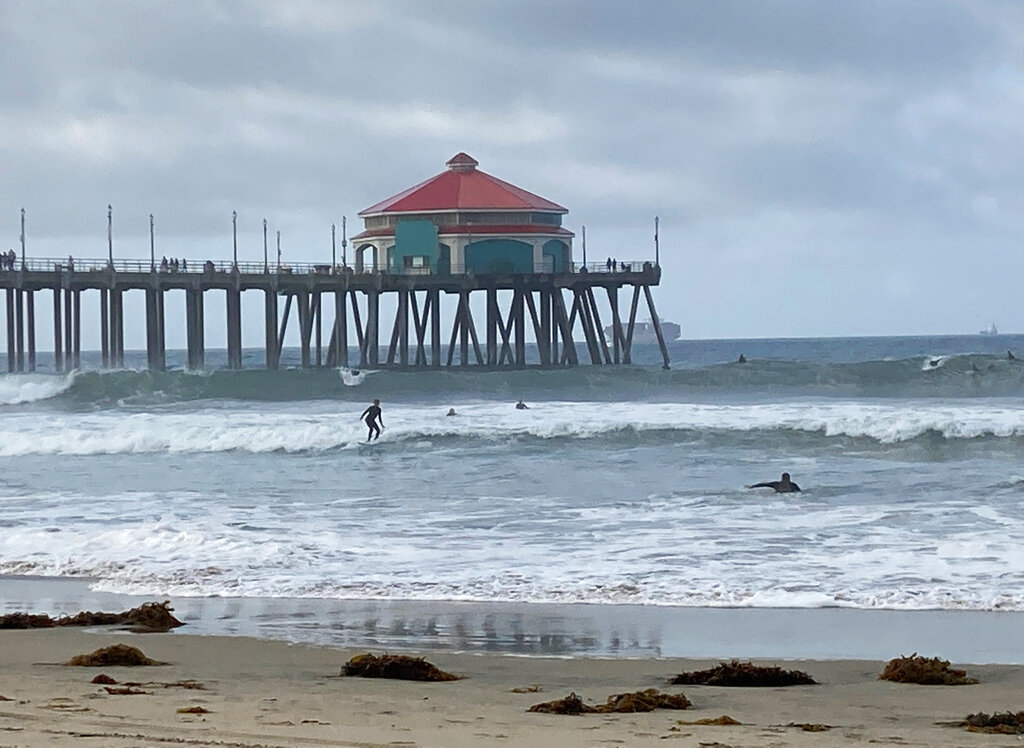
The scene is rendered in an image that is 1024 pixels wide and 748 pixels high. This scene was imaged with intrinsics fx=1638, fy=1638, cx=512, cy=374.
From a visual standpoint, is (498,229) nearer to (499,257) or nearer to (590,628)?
(499,257)

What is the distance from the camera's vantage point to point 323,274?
53.7 meters

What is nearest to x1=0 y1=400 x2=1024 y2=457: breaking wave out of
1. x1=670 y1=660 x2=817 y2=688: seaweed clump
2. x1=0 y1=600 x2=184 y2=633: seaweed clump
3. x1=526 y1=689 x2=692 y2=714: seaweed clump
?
x1=0 y1=600 x2=184 y2=633: seaweed clump

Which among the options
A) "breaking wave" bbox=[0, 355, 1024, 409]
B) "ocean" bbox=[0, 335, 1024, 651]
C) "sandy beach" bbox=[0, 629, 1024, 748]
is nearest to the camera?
"sandy beach" bbox=[0, 629, 1024, 748]

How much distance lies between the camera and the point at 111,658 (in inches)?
392

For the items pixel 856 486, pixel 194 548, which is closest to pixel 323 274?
pixel 856 486

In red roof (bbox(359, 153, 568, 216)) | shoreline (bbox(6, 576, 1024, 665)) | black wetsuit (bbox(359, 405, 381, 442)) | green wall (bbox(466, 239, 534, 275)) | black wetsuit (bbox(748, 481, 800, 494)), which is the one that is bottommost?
shoreline (bbox(6, 576, 1024, 665))

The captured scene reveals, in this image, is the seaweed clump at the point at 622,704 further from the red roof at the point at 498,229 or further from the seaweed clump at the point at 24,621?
the red roof at the point at 498,229

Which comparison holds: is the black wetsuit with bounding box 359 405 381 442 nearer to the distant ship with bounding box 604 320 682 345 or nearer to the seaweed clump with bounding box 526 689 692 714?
the seaweed clump with bounding box 526 689 692 714

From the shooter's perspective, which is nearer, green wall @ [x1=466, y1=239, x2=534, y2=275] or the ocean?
the ocean

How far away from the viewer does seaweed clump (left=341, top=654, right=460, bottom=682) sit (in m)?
9.53

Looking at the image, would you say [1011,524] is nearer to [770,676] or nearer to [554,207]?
[770,676]

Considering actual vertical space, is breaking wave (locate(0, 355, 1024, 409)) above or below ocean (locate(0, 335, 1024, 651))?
above

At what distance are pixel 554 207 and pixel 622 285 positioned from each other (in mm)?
4551

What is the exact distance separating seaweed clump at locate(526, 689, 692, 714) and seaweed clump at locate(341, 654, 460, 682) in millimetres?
1153
